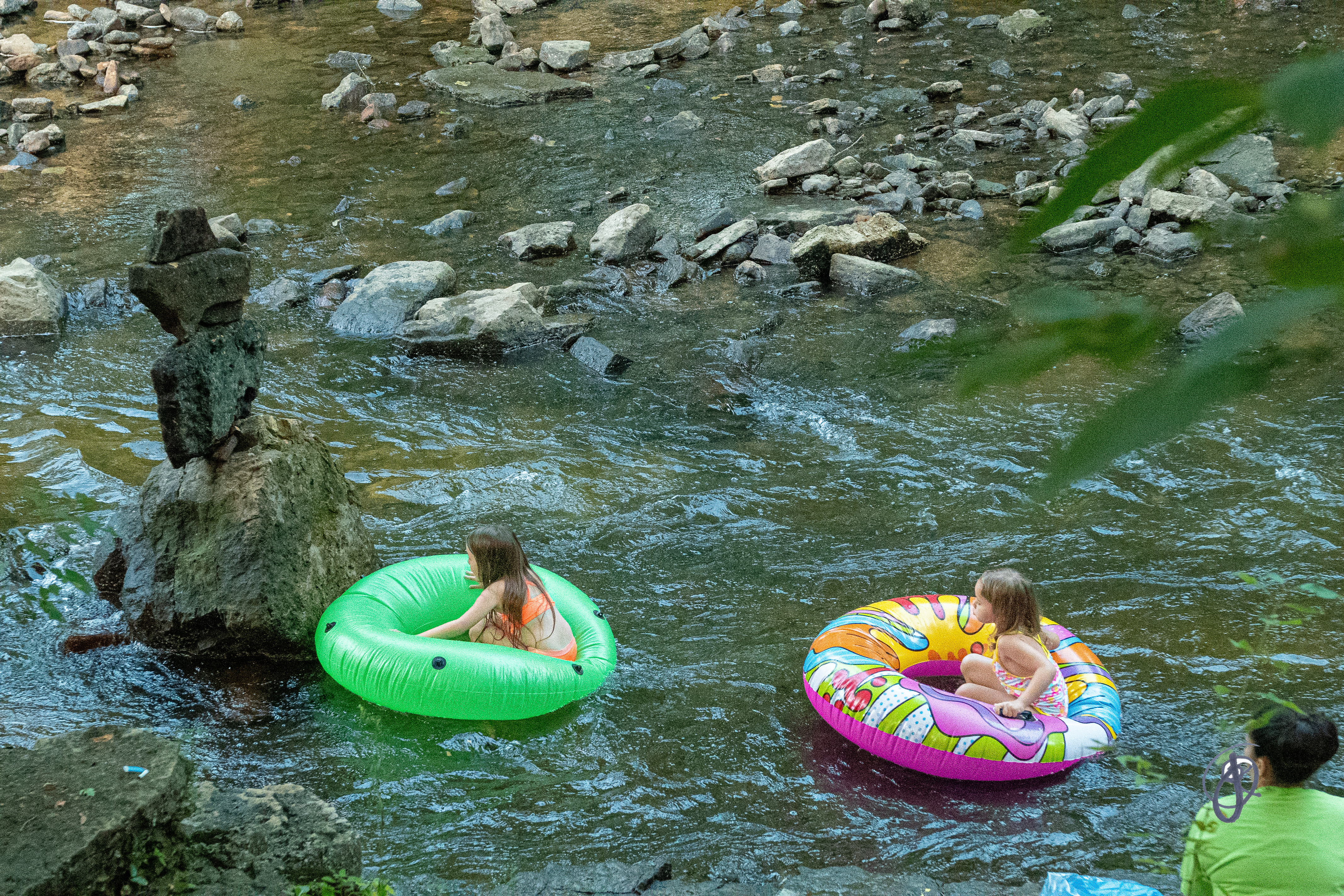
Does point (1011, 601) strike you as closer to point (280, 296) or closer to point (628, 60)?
point (280, 296)

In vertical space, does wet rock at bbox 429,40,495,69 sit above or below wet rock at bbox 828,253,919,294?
above

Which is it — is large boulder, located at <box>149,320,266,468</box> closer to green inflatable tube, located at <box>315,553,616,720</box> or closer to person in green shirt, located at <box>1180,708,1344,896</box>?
green inflatable tube, located at <box>315,553,616,720</box>

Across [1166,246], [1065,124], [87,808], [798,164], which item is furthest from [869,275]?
[87,808]

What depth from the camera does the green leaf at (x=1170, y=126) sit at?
76 cm

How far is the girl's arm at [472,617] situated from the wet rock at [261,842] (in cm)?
180

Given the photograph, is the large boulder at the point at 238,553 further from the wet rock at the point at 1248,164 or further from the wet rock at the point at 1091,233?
the wet rock at the point at 1091,233

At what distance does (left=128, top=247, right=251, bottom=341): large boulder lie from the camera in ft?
14.7

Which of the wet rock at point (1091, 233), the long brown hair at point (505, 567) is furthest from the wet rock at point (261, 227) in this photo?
the wet rock at point (1091, 233)

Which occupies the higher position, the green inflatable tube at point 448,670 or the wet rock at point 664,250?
the wet rock at point 664,250

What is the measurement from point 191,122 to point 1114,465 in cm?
1473

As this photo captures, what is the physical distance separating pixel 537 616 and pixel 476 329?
3600mm

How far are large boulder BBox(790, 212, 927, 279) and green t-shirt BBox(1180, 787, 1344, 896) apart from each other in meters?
6.28

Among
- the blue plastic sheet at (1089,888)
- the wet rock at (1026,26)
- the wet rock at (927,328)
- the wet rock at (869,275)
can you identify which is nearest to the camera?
the blue plastic sheet at (1089,888)

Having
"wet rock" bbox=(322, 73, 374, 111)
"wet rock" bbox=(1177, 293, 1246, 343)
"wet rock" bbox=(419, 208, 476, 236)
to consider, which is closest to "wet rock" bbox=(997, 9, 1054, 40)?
"wet rock" bbox=(419, 208, 476, 236)
